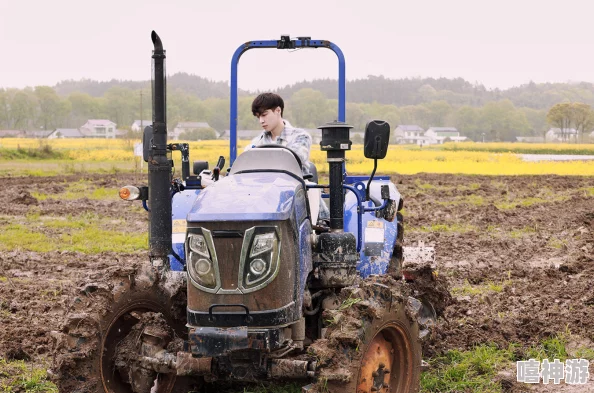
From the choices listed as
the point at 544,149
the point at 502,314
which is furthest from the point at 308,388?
the point at 544,149

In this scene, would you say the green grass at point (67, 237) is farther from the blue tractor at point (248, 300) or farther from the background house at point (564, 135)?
the background house at point (564, 135)

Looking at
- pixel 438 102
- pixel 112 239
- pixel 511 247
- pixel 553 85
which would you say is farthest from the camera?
pixel 553 85

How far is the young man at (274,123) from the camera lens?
6.20 m

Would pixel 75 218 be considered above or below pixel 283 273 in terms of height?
below

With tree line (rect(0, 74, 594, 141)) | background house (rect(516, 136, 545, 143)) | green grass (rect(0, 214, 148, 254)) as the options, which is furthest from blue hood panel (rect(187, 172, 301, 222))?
background house (rect(516, 136, 545, 143))

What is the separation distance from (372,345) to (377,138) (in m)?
1.25

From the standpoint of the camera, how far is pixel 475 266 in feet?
35.5

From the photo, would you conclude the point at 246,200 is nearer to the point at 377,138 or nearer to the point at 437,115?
the point at 377,138

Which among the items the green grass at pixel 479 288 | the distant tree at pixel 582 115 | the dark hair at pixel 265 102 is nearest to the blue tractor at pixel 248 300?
the dark hair at pixel 265 102

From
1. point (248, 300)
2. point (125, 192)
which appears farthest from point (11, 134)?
point (248, 300)

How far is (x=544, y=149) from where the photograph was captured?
67.2m

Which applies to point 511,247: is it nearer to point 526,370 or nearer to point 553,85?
point 526,370

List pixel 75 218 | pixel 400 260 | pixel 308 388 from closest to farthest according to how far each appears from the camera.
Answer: pixel 308 388
pixel 400 260
pixel 75 218

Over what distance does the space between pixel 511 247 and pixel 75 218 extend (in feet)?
30.0
